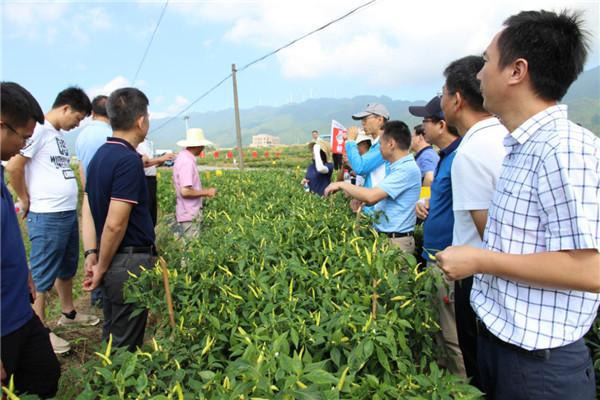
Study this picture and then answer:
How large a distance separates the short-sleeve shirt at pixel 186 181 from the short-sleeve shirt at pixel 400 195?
6.71ft

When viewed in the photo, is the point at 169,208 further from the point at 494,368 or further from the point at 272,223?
the point at 494,368

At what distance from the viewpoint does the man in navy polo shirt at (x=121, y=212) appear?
2213 millimetres

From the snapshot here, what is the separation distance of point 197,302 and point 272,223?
3.86 feet

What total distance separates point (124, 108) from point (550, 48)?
86.7 inches

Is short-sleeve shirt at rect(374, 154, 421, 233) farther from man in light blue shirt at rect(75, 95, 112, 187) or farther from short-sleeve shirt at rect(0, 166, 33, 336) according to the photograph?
man in light blue shirt at rect(75, 95, 112, 187)

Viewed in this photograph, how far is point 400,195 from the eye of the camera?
312cm

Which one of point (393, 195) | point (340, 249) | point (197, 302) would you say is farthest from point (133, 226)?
point (393, 195)

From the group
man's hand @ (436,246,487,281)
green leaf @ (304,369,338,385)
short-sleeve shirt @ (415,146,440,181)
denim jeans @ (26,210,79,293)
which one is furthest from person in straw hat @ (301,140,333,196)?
green leaf @ (304,369,338,385)

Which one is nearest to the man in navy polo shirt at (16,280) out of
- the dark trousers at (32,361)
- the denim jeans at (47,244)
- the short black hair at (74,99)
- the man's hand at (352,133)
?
the dark trousers at (32,361)

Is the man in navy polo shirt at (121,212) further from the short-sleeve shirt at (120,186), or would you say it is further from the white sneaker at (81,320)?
the white sneaker at (81,320)

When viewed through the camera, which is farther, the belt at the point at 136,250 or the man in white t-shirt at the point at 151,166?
the man in white t-shirt at the point at 151,166

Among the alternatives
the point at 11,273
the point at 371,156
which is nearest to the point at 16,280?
the point at 11,273

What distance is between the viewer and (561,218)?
1.08 meters

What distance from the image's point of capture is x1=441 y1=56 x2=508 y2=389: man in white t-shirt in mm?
1599
